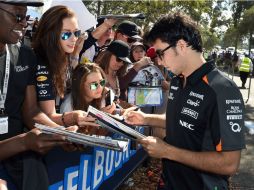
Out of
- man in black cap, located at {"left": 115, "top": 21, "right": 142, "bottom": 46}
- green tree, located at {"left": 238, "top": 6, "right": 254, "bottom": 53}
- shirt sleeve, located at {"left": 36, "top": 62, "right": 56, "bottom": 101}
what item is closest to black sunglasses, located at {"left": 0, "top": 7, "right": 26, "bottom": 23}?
shirt sleeve, located at {"left": 36, "top": 62, "right": 56, "bottom": 101}

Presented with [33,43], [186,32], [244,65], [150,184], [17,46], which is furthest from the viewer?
[244,65]

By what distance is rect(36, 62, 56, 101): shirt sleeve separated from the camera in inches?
109

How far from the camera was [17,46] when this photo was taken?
2494 mm

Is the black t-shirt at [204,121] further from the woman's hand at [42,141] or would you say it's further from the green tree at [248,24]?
the green tree at [248,24]

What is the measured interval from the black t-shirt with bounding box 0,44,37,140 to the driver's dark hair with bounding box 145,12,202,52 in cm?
90

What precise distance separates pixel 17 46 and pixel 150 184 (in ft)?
10.7

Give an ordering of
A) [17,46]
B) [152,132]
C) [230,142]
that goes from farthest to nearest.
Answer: [152,132] < [17,46] < [230,142]

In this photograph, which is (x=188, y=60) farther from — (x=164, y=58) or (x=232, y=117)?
(x=232, y=117)

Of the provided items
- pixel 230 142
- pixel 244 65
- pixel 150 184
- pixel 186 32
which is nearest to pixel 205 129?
pixel 230 142

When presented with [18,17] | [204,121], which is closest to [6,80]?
[18,17]

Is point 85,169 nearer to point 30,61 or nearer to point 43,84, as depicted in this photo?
point 43,84

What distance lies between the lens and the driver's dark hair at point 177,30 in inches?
89.8

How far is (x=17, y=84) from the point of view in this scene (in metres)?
2.40

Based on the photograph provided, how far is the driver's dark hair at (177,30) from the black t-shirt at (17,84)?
2.96 ft
